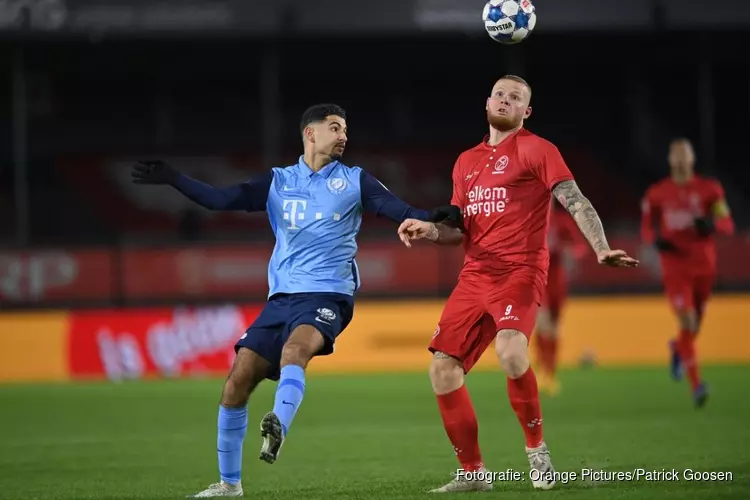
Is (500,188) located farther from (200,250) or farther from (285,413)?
(200,250)

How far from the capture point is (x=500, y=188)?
7660 millimetres

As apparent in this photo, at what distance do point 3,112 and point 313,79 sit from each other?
25.4ft

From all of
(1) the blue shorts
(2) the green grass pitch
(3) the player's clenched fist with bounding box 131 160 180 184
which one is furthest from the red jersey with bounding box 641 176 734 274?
(3) the player's clenched fist with bounding box 131 160 180 184

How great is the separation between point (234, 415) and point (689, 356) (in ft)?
23.9

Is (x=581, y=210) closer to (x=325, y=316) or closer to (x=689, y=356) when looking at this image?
(x=325, y=316)

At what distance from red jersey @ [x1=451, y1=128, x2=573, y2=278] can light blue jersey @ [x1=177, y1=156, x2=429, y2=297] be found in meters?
0.51

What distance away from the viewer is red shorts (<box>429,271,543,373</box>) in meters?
7.46

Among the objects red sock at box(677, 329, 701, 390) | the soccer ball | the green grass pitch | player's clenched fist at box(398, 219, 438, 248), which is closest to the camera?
player's clenched fist at box(398, 219, 438, 248)

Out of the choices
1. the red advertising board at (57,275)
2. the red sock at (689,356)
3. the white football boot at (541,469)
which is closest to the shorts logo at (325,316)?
the white football boot at (541,469)

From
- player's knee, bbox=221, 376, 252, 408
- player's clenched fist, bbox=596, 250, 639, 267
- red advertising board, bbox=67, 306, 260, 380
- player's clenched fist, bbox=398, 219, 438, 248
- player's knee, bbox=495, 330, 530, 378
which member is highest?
player's clenched fist, bbox=398, 219, 438, 248

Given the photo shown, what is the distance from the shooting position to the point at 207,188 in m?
7.35

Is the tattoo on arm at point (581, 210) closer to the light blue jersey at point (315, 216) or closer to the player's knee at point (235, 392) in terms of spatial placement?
the light blue jersey at point (315, 216)

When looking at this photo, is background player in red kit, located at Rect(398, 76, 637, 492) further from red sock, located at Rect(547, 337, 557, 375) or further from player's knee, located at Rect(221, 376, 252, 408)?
red sock, located at Rect(547, 337, 557, 375)

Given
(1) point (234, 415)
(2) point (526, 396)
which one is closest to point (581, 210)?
(2) point (526, 396)
